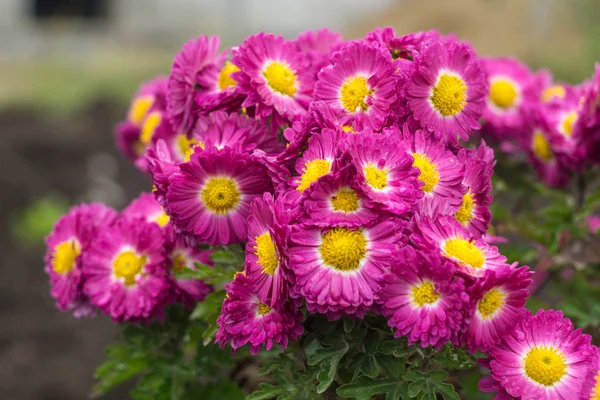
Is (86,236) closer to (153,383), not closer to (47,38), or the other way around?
(153,383)

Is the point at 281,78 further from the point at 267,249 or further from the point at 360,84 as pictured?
the point at 267,249

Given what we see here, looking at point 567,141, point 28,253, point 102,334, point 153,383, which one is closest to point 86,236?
point 153,383

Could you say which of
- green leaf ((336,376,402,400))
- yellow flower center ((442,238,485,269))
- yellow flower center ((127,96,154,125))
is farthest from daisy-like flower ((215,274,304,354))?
yellow flower center ((127,96,154,125))

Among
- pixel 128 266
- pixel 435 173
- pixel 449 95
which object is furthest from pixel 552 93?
pixel 128 266

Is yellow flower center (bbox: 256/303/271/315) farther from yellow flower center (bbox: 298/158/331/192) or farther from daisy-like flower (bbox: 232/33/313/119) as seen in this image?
daisy-like flower (bbox: 232/33/313/119)

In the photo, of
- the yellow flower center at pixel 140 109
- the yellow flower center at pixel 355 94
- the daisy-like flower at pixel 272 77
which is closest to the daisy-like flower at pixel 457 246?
the yellow flower center at pixel 355 94

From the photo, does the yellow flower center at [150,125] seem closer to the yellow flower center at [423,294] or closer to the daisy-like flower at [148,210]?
the daisy-like flower at [148,210]
